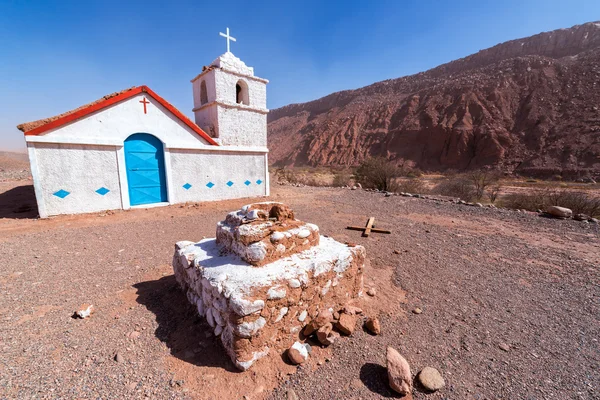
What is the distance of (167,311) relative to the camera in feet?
8.86

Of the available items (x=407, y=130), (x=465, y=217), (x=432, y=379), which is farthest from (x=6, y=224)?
(x=407, y=130)

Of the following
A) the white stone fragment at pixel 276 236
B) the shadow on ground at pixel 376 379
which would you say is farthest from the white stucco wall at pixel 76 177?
the shadow on ground at pixel 376 379

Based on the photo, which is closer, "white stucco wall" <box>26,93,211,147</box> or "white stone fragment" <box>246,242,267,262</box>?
"white stone fragment" <box>246,242,267,262</box>

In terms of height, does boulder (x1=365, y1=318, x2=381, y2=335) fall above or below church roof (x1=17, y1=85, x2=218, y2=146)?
below

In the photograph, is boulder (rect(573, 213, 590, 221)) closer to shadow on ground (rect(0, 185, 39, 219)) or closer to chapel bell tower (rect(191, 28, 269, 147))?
chapel bell tower (rect(191, 28, 269, 147))

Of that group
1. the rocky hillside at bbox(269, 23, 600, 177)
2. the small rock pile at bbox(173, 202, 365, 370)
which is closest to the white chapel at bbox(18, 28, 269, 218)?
the small rock pile at bbox(173, 202, 365, 370)

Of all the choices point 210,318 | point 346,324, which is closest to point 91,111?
point 210,318

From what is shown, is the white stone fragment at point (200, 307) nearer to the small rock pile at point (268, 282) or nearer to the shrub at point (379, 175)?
the small rock pile at point (268, 282)

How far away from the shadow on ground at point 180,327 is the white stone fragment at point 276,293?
63 centimetres

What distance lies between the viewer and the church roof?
6312 mm

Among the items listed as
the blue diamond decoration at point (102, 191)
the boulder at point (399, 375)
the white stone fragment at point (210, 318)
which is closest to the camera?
the boulder at point (399, 375)

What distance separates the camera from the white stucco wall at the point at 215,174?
8656 millimetres

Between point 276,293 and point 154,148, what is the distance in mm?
8050

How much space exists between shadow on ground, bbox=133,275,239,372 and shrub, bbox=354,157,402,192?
12.7 metres
